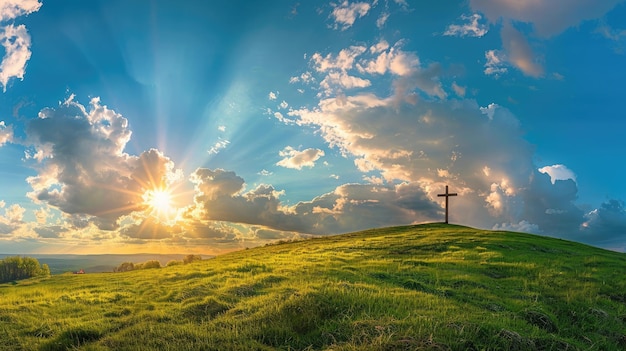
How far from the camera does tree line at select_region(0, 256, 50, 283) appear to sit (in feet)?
277

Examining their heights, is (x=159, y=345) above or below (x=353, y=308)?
below

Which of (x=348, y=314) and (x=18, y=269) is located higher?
(x=348, y=314)

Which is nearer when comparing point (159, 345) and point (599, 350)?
point (159, 345)

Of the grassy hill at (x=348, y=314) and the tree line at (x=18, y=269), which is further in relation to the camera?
the tree line at (x=18, y=269)

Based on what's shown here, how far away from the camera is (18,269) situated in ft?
281

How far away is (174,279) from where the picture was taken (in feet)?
85.4

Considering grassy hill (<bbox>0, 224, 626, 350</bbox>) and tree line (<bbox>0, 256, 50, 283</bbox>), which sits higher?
grassy hill (<bbox>0, 224, 626, 350</bbox>)

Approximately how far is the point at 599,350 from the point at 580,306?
470cm

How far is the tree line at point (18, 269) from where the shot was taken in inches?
3327

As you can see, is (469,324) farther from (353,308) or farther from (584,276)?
(584,276)

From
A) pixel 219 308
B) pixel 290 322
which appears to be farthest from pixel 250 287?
pixel 290 322

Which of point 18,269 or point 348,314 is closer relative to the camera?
point 348,314

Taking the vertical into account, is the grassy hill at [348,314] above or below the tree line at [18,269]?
above

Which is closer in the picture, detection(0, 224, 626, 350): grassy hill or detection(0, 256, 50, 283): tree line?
detection(0, 224, 626, 350): grassy hill
